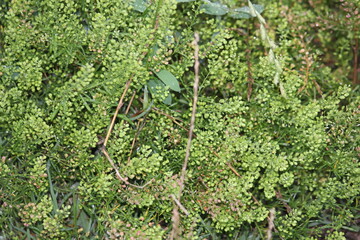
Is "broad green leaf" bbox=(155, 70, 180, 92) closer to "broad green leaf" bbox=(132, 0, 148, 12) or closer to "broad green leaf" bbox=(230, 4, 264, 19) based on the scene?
"broad green leaf" bbox=(132, 0, 148, 12)

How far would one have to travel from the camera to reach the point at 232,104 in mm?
2230

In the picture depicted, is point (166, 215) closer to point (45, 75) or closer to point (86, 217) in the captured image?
point (86, 217)

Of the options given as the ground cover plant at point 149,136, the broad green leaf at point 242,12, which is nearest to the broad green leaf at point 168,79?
the ground cover plant at point 149,136

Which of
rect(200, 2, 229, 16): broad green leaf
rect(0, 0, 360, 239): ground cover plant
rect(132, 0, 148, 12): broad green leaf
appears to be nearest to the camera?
rect(0, 0, 360, 239): ground cover plant

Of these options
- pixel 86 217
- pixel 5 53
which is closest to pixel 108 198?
pixel 86 217

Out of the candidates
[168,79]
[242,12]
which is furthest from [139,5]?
[242,12]

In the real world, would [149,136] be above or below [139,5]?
below

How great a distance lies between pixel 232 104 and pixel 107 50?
25.4 inches

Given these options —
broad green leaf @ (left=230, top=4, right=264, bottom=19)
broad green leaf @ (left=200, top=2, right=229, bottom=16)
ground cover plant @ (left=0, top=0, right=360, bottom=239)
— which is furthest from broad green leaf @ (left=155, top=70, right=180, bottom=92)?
broad green leaf @ (left=230, top=4, right=264, bottom=19)

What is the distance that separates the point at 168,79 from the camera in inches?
89.7

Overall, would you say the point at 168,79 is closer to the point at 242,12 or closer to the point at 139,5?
the point at 139,5

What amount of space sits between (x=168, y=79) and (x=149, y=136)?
0.31 metres

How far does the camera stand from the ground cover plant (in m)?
2.17

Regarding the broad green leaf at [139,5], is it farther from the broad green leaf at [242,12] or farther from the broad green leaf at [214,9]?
the broad green leaf at [242,12]
